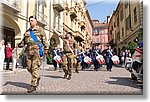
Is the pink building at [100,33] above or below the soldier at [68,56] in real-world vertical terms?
above

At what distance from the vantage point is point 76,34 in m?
28.8

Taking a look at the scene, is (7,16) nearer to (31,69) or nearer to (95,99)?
(31,69)

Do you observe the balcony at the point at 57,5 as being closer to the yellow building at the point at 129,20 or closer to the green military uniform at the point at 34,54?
the yellow building at the point at 129,20

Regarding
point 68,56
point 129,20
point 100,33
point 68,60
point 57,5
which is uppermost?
point 100,33

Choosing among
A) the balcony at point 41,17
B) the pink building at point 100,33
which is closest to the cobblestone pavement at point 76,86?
the balcony at point 41,17

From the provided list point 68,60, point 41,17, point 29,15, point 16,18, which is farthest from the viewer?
point 41,17

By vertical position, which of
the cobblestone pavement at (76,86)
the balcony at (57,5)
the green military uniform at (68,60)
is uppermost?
the balcony at (57,5)

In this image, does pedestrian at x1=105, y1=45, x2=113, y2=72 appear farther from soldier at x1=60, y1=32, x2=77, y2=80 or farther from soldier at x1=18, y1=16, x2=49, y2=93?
soldier at x1=18, y1=16, x2=49, y2=93

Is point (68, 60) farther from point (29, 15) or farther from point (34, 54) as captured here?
point (29, 15)

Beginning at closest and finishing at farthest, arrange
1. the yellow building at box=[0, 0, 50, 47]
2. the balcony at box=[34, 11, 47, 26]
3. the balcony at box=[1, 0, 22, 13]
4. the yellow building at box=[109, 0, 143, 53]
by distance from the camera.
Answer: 1. the balcony at box=[1, 0, 22, 13]
2. the yellow building at box=[0, 0, 50, 47]
3. the yellow building at box=[109, 0, 143, 53]
4. the balcony at box=[34, 11, 47, 26]

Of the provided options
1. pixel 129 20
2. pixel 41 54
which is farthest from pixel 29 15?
pixel 41 54

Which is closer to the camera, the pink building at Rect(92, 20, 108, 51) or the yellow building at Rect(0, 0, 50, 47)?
the yellow building at Rect(0, 0, 50, 47)

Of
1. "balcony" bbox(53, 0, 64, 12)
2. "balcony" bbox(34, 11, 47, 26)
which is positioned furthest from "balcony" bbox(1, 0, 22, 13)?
"balcony" bbox(53, 0, 64, 12)

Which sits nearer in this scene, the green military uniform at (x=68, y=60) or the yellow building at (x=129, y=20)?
the green military uniform at (x=68, y=60)
